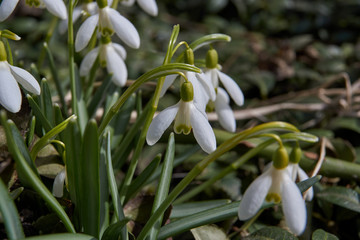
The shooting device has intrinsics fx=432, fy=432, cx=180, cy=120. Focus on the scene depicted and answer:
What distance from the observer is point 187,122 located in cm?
87

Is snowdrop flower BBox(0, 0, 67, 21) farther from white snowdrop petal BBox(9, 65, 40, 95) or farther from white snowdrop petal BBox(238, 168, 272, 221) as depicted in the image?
white snowdrop petal BBox(238, 168, 272, 221)

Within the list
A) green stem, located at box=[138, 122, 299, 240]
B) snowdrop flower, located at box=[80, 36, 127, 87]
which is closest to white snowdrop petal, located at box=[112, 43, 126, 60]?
snowdrop flower, located at box=[80, 36, 127, 87]

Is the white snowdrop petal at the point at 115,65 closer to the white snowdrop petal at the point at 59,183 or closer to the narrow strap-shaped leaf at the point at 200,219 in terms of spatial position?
the white snowdrop petal at the point at 59,183

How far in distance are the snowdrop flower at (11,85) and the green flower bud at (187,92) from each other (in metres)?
0.29

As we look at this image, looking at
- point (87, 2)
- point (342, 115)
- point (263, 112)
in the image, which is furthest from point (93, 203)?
point (342, 115)

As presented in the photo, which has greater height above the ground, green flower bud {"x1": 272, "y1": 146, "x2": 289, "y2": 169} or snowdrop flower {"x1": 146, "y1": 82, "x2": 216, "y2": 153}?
snowdrop flower {"x1": 146, "y1": 82, "x2": 216, "y2": 153}

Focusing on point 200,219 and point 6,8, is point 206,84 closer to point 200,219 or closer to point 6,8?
point 200,219

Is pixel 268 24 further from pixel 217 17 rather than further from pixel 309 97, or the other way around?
pixel 309 97

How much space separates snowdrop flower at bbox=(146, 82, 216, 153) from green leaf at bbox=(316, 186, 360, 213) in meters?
0.54

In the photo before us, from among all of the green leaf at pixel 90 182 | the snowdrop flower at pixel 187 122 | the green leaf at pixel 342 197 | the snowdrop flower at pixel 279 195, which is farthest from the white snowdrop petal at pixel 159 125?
the green leaf at pixel 342 197

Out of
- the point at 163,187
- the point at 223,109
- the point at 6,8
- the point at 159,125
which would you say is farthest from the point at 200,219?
the point at 6,8

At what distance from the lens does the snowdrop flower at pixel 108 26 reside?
99cm

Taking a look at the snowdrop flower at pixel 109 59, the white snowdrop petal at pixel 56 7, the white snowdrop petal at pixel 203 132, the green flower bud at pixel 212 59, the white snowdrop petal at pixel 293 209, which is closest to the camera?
the white snowdrop petal at pixel 293 209

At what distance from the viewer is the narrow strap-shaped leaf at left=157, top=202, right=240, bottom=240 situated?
3.01 ft
